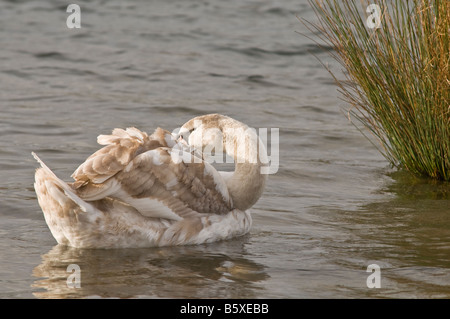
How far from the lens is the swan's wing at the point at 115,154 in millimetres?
7051

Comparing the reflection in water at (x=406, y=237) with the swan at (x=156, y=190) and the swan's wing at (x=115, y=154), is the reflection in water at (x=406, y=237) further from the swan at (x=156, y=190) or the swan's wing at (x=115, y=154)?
the swan's wing at (x=115, y=154)

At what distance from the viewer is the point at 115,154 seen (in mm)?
7242

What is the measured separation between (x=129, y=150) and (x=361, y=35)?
3.34m

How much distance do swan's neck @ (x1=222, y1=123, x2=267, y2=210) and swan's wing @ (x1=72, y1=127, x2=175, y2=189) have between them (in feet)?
2.31

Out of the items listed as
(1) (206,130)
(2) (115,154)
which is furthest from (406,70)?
(2) (115,154)

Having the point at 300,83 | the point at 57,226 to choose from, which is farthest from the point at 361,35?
the point at 300,83

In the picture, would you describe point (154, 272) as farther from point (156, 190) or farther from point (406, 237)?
point (406, 237)

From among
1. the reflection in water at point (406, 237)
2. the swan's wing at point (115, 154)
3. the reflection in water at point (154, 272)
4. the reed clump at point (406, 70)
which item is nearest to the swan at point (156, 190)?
the swan's wing at point (115, 154)

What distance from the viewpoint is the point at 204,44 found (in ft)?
56.3

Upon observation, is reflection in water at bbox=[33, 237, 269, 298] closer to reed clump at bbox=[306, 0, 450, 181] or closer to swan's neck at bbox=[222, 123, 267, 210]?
swan's neck at bbox=[222, 123, 267, 210]

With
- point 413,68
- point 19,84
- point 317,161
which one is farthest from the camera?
point 19,84

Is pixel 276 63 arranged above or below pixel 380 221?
above

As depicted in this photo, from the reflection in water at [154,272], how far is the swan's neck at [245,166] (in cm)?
47
